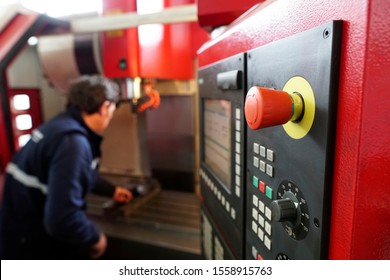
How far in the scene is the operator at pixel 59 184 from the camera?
115 cm

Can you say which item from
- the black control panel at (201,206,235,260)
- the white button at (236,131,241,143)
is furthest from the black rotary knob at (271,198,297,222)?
the black control panel at (201,206,235,260)

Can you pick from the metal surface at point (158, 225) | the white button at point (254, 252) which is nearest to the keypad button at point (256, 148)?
the white button at point (254, 252)

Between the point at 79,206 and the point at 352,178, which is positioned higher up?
the point at 352,178

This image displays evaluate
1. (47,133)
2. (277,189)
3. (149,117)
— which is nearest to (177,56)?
(149,117)

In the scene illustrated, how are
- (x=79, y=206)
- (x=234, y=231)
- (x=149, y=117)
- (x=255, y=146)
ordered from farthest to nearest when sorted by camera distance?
(x=149, y=117) < (x=79, y=206) < (x=234, y=231) < (x=255, y=146)

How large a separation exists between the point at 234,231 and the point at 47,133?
0.92 metres

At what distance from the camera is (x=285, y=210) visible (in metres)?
0.42

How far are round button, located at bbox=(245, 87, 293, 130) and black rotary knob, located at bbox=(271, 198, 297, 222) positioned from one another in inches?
4.9

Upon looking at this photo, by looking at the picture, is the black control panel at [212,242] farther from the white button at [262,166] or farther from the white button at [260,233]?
the white button at [262,166]

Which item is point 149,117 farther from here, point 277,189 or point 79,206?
point 277,189

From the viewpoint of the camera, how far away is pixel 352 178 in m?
0.33

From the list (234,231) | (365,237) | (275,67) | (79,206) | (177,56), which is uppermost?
(177,56)

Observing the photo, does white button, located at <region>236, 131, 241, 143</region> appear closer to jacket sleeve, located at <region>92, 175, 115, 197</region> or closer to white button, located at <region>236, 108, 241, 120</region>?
white button, located at <region>236, 108, 241, 120</region>

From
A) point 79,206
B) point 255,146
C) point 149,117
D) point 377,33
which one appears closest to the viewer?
point 377,33
